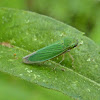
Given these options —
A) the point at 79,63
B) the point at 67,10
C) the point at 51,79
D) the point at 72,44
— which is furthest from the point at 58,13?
the point at 51,79

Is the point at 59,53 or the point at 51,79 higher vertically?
the point at 59,53

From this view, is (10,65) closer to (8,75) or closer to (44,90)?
(8,75)

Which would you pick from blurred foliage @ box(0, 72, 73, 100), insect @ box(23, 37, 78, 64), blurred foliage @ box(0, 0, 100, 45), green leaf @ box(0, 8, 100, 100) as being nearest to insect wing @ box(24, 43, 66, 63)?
insect @ box(23, 37, 78, 64)

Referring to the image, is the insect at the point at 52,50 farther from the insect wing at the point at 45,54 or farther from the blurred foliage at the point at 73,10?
the blurred foliage at the point at 73,10

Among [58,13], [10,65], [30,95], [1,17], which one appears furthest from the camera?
[58,13]

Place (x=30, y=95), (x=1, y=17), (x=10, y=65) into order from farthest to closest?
(x=1, y=17), (x=10, y=65), (x=30, y=95)

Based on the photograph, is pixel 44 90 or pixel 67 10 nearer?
pixel 44 90

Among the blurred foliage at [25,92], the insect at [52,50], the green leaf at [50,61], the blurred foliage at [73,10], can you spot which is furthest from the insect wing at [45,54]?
the blurred foliage at [73,10]
